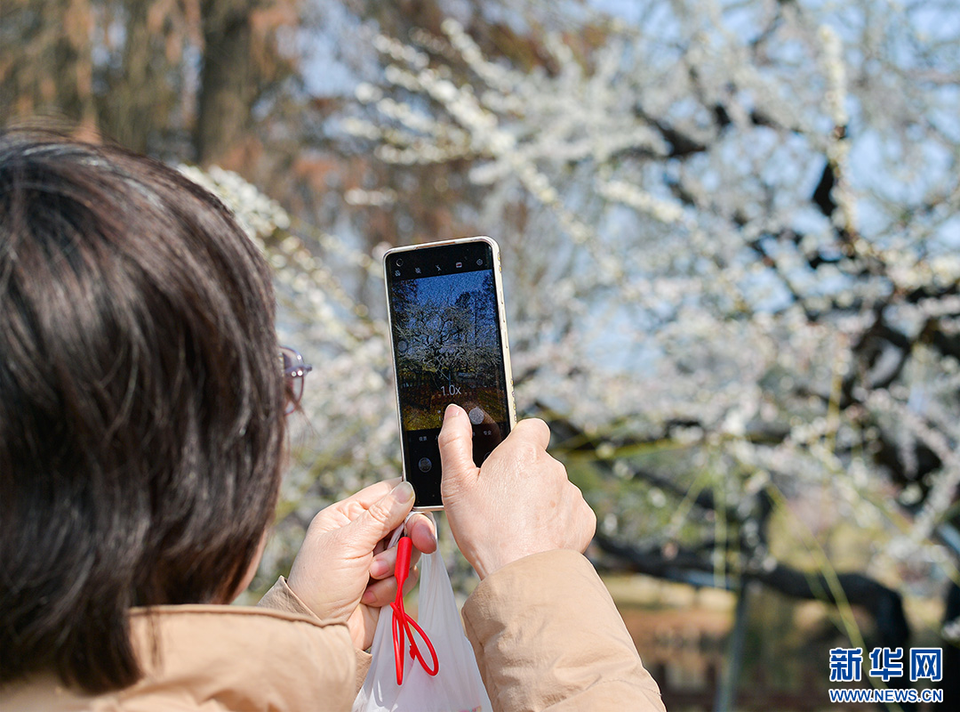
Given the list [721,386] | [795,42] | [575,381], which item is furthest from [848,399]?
[795,42]

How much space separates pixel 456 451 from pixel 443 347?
152 millimetres

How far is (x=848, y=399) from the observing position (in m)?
2.14

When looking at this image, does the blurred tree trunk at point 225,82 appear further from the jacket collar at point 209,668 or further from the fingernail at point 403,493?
the jacket collar at point 209,668

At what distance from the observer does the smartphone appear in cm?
90

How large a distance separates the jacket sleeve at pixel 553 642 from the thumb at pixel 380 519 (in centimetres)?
20

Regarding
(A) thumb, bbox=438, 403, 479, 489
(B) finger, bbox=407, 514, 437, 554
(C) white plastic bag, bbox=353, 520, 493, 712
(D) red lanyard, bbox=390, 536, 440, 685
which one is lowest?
(C) white plastic bag, bbox=353, 520, 493, 712

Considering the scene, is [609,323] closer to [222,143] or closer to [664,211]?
[664,211]

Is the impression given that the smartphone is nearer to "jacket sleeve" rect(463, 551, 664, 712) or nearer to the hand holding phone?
the hand holding phone

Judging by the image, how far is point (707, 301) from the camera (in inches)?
86.4

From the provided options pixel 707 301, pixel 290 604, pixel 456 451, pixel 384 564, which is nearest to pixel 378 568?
pixel 384 564

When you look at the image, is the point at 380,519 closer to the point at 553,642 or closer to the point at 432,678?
the point at 432,678

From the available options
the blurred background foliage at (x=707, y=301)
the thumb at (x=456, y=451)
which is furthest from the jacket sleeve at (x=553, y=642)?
the blurred background foliage at (x=707, y=301)

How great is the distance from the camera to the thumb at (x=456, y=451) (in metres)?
0.82

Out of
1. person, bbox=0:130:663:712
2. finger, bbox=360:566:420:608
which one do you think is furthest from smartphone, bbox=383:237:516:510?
person, bbox=0:130:663:712
